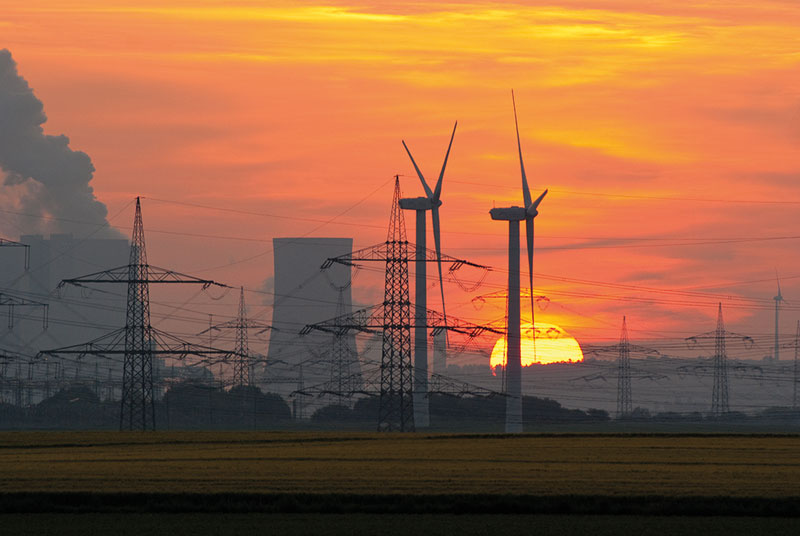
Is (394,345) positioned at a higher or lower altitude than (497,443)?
higher

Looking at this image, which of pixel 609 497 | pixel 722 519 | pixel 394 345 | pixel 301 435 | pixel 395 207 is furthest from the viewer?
pixel 395 207

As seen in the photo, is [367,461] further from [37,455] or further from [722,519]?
[722,519]

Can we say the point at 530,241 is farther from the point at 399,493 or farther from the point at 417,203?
the point at 399,493

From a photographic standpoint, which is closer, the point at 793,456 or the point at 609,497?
the point at 609,497

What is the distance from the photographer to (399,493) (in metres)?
37.4

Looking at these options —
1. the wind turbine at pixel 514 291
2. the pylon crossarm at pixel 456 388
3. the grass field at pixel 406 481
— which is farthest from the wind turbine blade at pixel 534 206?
the grass field at pixel 406 481

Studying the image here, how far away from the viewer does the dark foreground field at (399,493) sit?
107 feet

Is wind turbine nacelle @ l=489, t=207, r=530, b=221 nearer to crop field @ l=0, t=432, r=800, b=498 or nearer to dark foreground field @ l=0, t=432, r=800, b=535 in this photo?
crop field @ l=0, t=432, r=800, b=498

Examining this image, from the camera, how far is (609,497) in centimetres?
3656

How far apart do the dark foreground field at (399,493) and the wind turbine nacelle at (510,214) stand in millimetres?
94758

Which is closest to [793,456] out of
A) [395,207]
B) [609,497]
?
[609,497]

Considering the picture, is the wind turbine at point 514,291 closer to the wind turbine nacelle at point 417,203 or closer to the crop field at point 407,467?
the wind turbine nacelle at point 417,203

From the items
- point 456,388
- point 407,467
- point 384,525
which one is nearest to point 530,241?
point 456,388

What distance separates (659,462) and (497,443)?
2268cm
